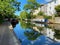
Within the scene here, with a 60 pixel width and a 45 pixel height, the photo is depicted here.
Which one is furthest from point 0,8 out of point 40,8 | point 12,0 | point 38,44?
point 40,8

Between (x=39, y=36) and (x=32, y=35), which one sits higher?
(x=39, y=36)

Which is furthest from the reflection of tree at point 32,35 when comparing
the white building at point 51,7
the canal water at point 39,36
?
the white building at point 51,7

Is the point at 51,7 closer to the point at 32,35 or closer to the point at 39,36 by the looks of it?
the point at 32,35

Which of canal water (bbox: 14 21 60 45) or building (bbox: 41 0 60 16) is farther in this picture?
building (bbox: 41 0 60 16)

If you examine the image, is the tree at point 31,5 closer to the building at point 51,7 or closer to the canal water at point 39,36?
the building at point 51,7

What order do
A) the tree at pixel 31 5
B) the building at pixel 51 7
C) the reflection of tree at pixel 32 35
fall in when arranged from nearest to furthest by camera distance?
the reflection of tree at pixel 32 35 → the building at pixel 51 7 → the tree at pixel 31 5

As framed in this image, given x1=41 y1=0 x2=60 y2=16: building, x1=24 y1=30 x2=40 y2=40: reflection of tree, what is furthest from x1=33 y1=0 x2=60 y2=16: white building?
x1=24 y1=30 x2=40 y2=40: reflection of tree

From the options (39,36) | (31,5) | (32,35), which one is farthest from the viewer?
(31,5)

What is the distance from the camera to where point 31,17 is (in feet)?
204

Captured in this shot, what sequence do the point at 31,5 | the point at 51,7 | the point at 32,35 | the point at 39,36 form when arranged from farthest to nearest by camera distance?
the point at 31,5, the point at 51,7, the point at 32,35, the point at 39,36

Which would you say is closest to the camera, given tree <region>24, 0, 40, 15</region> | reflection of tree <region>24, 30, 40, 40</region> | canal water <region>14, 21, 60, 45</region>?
canal water <region>14, 21, 60, 45</region>

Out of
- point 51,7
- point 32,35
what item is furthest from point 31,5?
point 32,35

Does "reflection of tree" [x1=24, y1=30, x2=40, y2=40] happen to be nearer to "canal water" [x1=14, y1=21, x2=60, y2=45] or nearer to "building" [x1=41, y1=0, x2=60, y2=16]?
"canal water" [x1=14, y1=21, x2=60, y2=45]

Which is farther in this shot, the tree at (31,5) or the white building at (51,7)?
the tree at (31,5)
